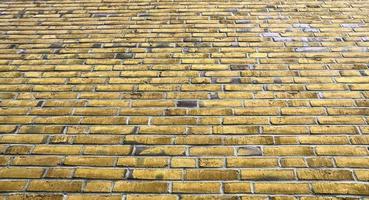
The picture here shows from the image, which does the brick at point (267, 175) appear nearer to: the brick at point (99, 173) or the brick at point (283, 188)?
the brick at point (283, 188)

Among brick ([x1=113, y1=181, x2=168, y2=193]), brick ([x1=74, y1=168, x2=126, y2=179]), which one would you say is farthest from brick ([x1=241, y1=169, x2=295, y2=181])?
brick ([x1=74, y1=168, x2=126, y2=179])

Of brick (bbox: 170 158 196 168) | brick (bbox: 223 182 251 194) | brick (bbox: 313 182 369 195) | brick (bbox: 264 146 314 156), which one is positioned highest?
brick (bbox: 170 158 196 168)

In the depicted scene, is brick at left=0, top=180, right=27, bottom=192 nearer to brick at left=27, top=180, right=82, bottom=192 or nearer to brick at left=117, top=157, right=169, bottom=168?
brick at left=27, top=180, right=82, bottom=192

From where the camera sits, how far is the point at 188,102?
2.37m

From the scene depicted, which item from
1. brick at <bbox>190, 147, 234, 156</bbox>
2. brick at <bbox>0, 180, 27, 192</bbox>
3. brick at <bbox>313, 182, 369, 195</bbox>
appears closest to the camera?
brick at <bbox>313, 182, 369, 195</bbox>

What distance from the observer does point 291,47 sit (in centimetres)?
279

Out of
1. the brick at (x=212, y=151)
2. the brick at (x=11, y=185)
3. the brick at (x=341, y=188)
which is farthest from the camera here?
the brick at (x=212, y=151)

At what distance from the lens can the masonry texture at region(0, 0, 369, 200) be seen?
1919 mm

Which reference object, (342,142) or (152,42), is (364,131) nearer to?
(342,142)

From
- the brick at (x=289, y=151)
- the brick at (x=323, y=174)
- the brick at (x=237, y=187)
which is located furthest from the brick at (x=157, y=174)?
the brick at (x=323, y=174)

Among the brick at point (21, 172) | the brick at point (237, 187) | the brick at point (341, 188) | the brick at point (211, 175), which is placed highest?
the brick at point (21, 172)

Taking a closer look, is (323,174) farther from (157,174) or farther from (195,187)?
Answer: (157,174)

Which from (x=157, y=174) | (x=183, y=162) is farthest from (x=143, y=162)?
(x=183, y=162)

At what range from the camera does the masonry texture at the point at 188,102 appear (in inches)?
75.5
